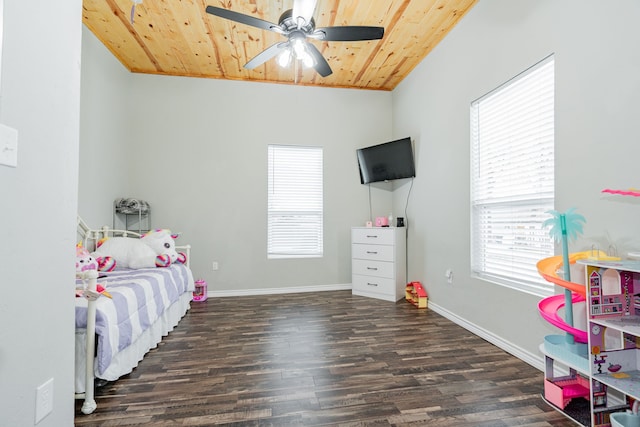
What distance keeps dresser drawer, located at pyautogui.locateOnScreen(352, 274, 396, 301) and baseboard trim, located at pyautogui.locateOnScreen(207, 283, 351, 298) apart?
351mm

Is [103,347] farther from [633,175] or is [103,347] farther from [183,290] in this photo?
[633,175]

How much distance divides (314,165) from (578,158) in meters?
3.18

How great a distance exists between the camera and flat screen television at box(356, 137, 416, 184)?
3.95 m

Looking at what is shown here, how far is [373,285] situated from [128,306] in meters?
2.85

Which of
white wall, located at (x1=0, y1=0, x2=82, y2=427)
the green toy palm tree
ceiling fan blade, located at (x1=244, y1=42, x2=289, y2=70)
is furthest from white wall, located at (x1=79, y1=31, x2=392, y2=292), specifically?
the green toy palm tree

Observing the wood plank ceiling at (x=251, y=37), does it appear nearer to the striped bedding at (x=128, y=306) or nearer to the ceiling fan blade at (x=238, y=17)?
the ceiling fan blade at (x=238, y=17)

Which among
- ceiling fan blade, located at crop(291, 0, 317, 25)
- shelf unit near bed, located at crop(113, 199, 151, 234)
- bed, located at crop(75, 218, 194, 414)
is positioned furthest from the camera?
shelf unit near bed, located at crop(113, 199, 151, 234)

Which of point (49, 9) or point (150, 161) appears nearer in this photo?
point (49, 9)

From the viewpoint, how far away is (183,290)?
129 inches

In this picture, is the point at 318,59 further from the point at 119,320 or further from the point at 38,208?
the point at 119,320

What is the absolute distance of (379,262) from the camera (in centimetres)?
403

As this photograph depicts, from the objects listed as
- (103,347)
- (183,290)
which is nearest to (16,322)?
(103,347)

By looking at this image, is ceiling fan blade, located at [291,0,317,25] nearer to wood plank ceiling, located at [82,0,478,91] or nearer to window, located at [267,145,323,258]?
wood plank ceiling, located at [82,0,478,91]

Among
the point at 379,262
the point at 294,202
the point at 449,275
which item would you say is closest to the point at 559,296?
the point at 449,275
